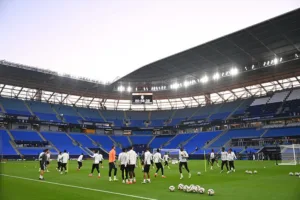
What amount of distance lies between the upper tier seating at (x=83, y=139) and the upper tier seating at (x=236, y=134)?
105 ft

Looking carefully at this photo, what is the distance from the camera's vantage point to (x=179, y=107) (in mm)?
84188

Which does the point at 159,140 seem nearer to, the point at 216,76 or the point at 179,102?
the point at 179,102

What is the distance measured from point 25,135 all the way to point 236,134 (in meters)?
50.7

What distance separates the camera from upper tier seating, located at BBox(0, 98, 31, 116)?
209 feet

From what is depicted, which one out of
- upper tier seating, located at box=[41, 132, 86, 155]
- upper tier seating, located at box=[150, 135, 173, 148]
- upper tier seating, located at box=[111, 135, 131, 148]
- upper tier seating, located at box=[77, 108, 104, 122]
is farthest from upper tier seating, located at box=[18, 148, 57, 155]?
Answer: upper tier seating, located at box=[150, 135, 173, 148]

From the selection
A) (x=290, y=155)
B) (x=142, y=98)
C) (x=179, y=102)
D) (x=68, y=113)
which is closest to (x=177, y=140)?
(x=179, y=102)

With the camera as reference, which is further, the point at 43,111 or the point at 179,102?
the point at 179,102

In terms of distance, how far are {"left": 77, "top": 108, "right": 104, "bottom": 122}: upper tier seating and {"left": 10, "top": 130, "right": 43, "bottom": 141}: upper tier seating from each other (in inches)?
644

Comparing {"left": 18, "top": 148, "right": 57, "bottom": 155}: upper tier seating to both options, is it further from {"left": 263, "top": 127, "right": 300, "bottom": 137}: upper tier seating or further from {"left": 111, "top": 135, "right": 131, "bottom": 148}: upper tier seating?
{"left": 263, "top": 127, "right": 300, "bottom": 137}: upper tier seating

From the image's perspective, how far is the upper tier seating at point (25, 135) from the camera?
59.9 m

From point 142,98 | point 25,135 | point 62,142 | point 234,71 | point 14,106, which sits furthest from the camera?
point 142,98

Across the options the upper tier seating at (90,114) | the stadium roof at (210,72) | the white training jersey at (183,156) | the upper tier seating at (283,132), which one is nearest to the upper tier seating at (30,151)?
the stadium roof at (210,72)

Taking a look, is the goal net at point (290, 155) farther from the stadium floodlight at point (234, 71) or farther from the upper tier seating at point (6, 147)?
the upper tier seating at point (6, 147)

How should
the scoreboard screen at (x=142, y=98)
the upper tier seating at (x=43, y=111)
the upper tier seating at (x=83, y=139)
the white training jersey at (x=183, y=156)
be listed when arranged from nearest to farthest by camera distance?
the white training jersey at (x=183, y=156), the scoreboard screen at (x=142, y=98), the upper tier seating at (x=43, y=111), the upper tier seating at (x=83, y=139)
